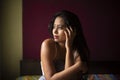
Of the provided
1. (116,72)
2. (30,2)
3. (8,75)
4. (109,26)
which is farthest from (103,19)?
(8,75)

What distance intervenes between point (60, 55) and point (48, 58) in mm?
137

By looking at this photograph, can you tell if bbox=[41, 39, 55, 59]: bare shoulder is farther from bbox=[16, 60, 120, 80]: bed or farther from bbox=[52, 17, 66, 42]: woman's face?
bbox=[16, 60, 120, 80]: bed

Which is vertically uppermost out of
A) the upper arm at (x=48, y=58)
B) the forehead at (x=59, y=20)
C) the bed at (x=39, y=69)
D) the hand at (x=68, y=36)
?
the forehead at (x=59, y=20)

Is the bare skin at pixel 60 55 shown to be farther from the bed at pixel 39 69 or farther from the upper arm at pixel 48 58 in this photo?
the bed at pixel 39 69

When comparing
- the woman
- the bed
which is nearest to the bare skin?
the woman

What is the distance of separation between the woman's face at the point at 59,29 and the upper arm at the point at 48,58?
0.06 m

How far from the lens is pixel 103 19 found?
3195 millimetres

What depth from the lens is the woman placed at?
1.43m

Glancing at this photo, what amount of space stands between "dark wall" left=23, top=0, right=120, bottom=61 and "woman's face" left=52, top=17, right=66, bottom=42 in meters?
1.64

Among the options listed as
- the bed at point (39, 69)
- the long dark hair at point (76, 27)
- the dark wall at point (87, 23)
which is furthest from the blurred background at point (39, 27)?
the long dark hair at point (76, 27)

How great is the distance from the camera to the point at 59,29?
1502mm

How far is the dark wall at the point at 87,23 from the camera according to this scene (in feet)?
10.3

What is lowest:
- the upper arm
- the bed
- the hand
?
the bed

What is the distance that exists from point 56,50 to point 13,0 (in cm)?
182
